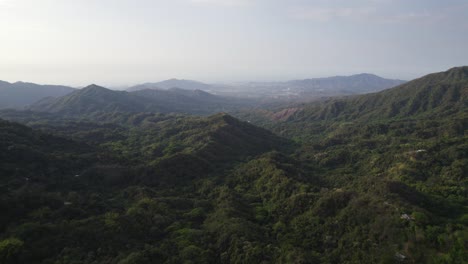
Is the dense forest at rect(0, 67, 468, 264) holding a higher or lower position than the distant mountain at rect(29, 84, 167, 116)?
lower

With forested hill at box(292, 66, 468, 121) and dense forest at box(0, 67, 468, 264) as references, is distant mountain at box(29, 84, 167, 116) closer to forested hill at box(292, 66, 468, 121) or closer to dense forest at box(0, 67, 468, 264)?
dense forest at box(0, 67, 468, 264)

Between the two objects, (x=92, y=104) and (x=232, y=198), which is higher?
(x=92, y=104)

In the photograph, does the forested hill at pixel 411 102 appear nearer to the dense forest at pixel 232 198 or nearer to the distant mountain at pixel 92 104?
the dense forest at pixel 232 198

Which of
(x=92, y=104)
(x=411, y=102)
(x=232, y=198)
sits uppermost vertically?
(x=92, y=104)

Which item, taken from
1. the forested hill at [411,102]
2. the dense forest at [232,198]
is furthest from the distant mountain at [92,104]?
the forested hill at [411,102]

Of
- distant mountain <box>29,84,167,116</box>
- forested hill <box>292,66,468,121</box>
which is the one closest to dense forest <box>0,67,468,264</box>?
forested hill <box>292,66,468,121</box>

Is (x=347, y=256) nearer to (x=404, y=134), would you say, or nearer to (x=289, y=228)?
(x=289, y=228)

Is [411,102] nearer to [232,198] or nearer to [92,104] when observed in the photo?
[232,198]

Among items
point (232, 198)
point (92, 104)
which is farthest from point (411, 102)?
point (92, 104)
